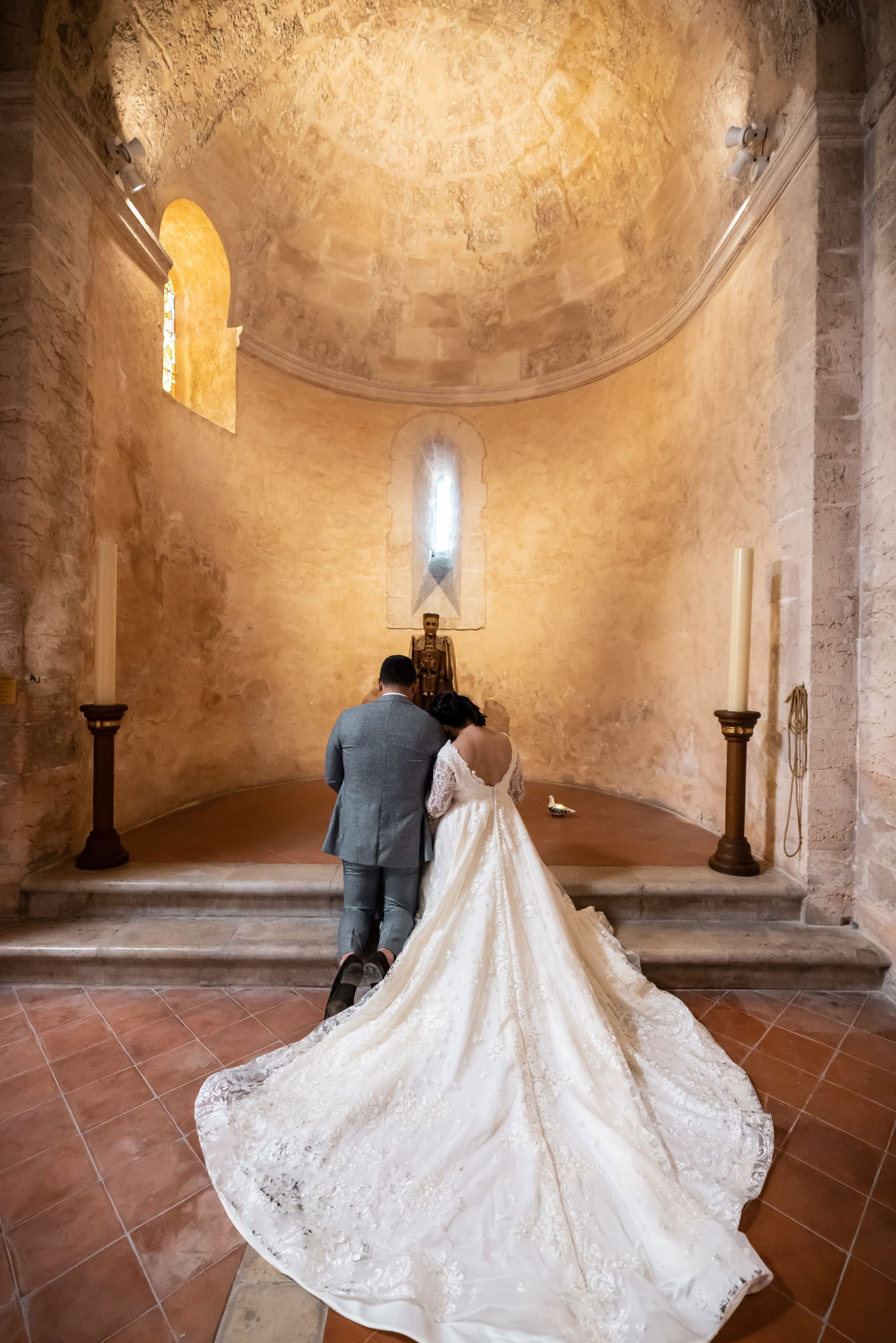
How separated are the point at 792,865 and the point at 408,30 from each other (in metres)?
7.65

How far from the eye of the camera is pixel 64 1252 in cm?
171

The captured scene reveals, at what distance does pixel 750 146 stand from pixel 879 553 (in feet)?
9.58

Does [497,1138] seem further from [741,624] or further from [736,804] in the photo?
[741,624]

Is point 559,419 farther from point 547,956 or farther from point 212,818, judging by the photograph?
point 547,956

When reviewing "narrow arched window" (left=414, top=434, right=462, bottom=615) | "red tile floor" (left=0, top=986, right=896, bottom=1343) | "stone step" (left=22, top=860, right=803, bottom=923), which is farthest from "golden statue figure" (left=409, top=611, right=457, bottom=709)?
"red tile floor" (left=0, top=986, right=896, bottom=1343)

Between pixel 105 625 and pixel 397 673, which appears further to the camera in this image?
pixel 105 625

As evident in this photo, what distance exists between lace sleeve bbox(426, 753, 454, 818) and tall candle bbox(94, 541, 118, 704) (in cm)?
227

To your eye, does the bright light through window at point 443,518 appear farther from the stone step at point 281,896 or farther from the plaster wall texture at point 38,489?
the stone step at point 281,896

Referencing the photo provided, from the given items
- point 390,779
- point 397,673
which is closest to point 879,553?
point 397,673

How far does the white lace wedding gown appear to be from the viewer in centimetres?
150

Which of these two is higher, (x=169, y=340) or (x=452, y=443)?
(x=169, y=340)

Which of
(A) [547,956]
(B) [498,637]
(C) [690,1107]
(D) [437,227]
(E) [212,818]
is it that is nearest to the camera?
(C) [690,1107]

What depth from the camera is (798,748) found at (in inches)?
145

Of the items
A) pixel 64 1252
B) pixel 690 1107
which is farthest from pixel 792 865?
pixel 64 1252
